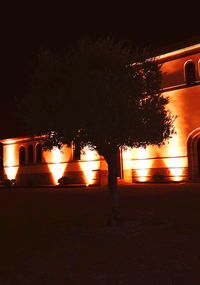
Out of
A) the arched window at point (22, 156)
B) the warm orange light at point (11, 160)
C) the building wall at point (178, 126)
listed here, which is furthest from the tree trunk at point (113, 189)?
the warm orange light at point (11, 160)

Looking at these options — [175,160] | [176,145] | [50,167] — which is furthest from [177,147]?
[50,167]

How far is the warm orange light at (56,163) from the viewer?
41.7 m

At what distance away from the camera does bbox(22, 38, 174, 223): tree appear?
12.3 metres

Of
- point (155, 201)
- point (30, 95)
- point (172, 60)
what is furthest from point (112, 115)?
point (172, 60)

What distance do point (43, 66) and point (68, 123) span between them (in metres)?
2.49

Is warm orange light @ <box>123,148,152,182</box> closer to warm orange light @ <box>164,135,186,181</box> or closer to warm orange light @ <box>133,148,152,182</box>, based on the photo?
warm orange light @ <box>133,148,152,182</box>

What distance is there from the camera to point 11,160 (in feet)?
158

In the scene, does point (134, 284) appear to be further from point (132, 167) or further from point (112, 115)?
point (132, 167)

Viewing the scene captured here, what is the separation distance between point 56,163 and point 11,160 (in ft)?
28.5

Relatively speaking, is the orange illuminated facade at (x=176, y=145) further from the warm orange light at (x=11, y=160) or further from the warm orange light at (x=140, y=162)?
the warm orange light at (x=11, y=160)

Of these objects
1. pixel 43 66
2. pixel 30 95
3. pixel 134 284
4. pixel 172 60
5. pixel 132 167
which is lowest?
pixel 134 284

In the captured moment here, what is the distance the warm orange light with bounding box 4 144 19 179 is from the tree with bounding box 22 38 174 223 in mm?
35235

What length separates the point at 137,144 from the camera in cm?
1353

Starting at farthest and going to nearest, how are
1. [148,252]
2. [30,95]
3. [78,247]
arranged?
[30,95]
[78,247]
[148,252]
